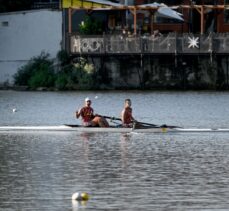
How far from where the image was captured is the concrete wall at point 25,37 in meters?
81.4

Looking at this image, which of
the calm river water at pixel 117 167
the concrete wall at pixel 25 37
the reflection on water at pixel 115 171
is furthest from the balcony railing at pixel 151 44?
the reflection on water at pixel 115 171

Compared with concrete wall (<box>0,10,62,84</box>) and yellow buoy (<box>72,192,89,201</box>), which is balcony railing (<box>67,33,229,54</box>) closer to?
concrete wall (<box>0,10,62,84</box>)

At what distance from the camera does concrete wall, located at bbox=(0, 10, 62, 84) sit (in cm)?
8144

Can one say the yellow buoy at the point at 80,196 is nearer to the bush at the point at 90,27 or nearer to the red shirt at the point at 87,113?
the red shirt at the point at 87,113

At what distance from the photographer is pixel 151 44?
75.1 meters

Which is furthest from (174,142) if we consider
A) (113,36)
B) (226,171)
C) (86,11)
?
(86,11)

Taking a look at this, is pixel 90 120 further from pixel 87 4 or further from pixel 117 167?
pixel 87 4

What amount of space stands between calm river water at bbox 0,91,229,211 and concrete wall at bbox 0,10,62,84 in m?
21.7

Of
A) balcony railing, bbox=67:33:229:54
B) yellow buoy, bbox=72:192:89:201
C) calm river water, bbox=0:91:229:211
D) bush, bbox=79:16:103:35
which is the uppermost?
bush, bbox=79:16:103:35

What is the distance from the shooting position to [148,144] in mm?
43312

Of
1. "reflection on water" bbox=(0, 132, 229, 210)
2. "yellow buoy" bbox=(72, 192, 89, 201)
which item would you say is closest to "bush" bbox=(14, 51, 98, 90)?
"reflection on water" bbox=(0, 132, 229, 210)

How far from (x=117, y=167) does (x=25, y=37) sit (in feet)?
159

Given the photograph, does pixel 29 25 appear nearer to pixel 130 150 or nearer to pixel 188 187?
pixel 130 150

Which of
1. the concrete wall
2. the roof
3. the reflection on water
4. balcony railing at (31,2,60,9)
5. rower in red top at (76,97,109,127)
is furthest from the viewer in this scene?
balcony railing at (31,2,60,9)
